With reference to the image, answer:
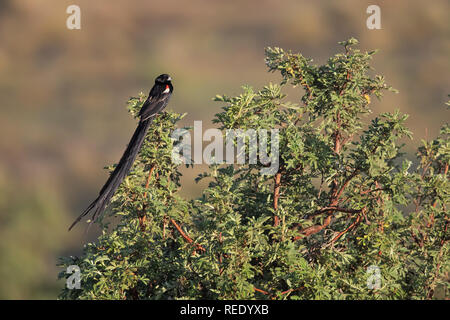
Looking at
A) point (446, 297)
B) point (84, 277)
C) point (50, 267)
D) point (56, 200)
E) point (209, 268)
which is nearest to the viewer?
point (209, 268)

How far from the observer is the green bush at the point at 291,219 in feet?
12.6

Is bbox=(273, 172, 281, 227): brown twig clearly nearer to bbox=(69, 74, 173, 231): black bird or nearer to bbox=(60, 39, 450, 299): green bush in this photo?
bbox=(60, 39, 450, 299): green bush

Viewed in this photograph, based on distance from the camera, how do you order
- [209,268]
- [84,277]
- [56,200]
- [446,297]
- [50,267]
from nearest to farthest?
[209,268] → [84,277] → [446,297] → [50,267] → [56,200]

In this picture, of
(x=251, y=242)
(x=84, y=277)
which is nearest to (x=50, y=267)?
(x=84, y=277)

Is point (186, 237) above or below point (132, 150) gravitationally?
below

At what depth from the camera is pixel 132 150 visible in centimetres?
418

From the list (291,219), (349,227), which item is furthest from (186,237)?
(349,227)

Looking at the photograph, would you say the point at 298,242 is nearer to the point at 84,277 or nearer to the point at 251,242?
the point at 251,242

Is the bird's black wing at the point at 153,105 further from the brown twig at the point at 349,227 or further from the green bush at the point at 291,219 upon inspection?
the brown twig at the point at 349,227

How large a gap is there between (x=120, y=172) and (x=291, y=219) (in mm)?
1239

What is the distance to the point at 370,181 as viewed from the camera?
13.7ft

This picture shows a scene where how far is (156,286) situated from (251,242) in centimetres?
87

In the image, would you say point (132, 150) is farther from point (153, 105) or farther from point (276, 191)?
point (276, 191)

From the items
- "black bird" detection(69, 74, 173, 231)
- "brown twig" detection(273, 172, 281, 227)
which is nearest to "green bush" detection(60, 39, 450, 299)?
"brown twig" detection(273, 172, 281, 227)
